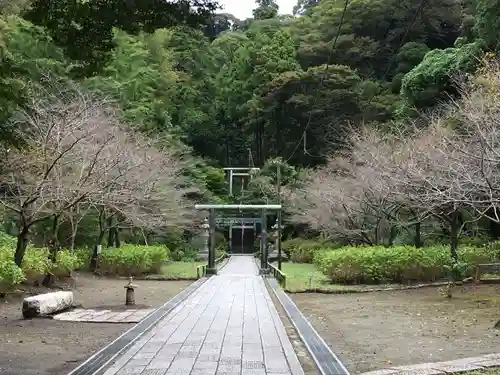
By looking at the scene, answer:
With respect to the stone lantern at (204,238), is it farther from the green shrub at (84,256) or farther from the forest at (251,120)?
the green shrub at (84,256)

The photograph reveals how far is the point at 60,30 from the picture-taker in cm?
480

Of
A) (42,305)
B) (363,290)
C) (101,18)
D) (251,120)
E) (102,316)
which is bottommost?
(363,290)

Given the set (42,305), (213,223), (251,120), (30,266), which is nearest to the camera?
(42,305)

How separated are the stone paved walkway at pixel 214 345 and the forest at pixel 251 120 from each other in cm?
286

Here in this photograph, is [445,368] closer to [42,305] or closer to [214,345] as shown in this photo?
[214,345]

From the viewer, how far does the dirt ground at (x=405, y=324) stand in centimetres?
711

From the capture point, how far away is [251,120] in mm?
46469

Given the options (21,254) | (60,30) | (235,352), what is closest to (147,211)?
(21,254)

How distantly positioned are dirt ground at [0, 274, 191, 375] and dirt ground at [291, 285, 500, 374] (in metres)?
3.38

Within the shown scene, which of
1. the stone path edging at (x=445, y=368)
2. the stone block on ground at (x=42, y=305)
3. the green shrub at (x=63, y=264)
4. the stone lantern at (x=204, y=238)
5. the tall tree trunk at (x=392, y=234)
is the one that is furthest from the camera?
the stone lantern at (x=204, y=238)

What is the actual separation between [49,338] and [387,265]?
12364mm

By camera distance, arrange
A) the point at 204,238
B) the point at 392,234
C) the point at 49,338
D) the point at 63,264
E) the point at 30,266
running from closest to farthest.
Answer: the point at 49,338
the point at 30,266
the point at 63,264
the point at 392,234
the point at 204,238

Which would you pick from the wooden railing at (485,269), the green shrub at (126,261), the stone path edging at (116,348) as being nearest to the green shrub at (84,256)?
the green shrub at (126,261)

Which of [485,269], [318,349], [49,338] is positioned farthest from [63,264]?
[485,269]
